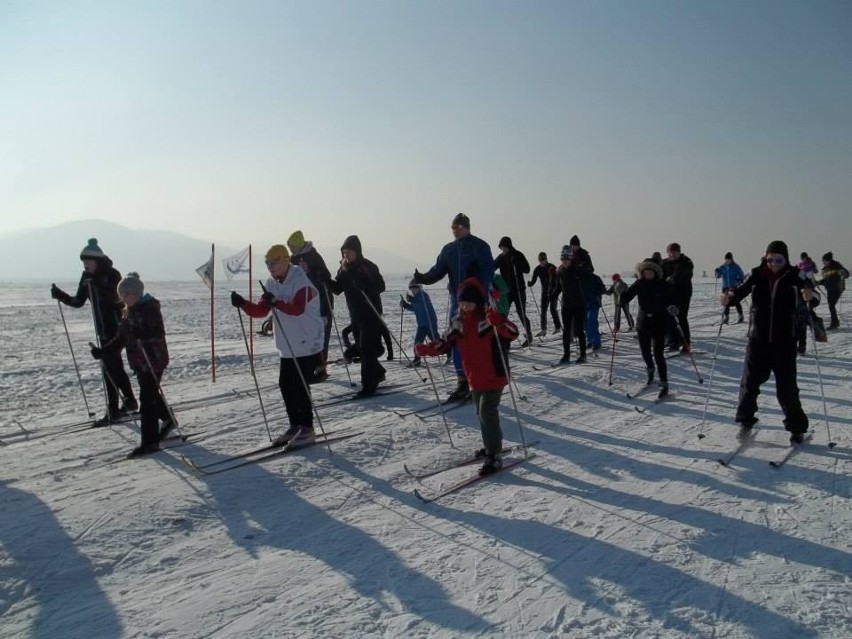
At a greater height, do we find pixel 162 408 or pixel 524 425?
pixel 162 408

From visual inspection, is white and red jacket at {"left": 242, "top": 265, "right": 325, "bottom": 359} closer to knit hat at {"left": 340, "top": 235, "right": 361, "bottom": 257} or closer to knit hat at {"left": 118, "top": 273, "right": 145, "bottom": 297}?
knit hat at {"left": 118, "top": 273, "right": 145, "bottom": 297}

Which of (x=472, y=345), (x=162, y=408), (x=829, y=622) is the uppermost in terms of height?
(x=472, y=345)

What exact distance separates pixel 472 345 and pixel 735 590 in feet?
8.77

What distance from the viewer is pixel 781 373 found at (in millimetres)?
6051

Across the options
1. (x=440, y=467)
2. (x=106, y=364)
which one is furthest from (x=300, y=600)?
(x=106, y=364)

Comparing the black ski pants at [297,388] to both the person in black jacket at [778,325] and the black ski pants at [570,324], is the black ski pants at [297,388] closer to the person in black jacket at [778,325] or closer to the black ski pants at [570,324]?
the person in black jacket at [778,325]

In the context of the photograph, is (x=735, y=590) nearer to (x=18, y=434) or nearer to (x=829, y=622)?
(x=829, y=622)

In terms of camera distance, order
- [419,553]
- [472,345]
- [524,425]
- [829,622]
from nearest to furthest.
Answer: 1. [829,622]
2. [419,553]
3. [472,345]
4. [524,425]

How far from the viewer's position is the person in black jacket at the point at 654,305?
8.21 m

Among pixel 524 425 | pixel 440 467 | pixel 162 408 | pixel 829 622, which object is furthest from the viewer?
pixel 524 425

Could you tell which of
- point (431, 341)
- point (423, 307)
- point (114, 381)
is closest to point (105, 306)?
point (114, 381)

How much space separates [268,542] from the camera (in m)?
4.29

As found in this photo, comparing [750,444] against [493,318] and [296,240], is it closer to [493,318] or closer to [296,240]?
[493,318]

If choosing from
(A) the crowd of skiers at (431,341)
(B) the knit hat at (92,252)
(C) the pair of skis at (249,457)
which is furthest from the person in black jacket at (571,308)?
(B) the knit hat at (92,252)
